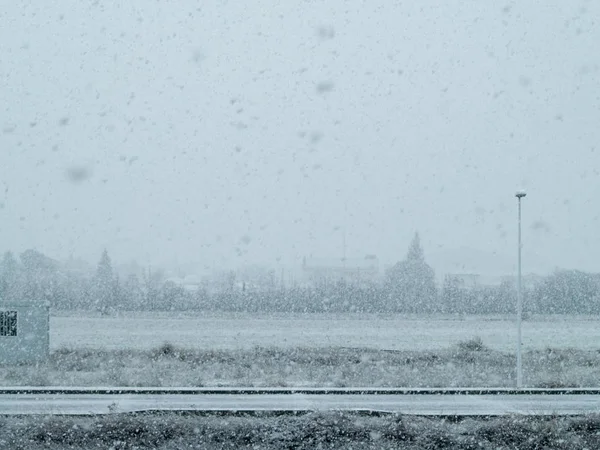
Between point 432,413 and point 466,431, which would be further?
point 432,413

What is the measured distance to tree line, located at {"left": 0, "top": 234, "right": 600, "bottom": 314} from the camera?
60812mm

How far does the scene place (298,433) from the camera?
462 inches

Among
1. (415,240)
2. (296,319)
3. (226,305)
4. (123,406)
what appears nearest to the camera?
(123,406)

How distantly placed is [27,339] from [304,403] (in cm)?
1141

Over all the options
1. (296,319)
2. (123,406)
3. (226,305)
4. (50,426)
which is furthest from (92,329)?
(50,426)

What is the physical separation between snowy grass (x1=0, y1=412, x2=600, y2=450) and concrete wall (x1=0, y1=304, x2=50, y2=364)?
10.6 metres

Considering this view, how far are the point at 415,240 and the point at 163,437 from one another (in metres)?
61.0

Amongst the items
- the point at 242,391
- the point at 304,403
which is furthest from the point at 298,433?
the point at 242,391

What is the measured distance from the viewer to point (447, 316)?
56.8 meters

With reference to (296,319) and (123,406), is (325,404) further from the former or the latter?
(296,319)

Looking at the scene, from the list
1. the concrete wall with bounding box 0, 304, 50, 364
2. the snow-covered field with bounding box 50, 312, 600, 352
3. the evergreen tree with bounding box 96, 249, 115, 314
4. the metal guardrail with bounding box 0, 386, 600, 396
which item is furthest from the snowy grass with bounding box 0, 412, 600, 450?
the evergreen tree with bounding box 96, 249, 115, 314

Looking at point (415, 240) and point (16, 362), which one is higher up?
point (415, 240)

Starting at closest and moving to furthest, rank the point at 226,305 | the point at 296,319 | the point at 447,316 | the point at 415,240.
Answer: the point at 296,319 → the point at 447,316 → the point at 226,305 → the point at 415,240

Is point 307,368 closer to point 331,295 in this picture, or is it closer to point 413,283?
point 331,295
